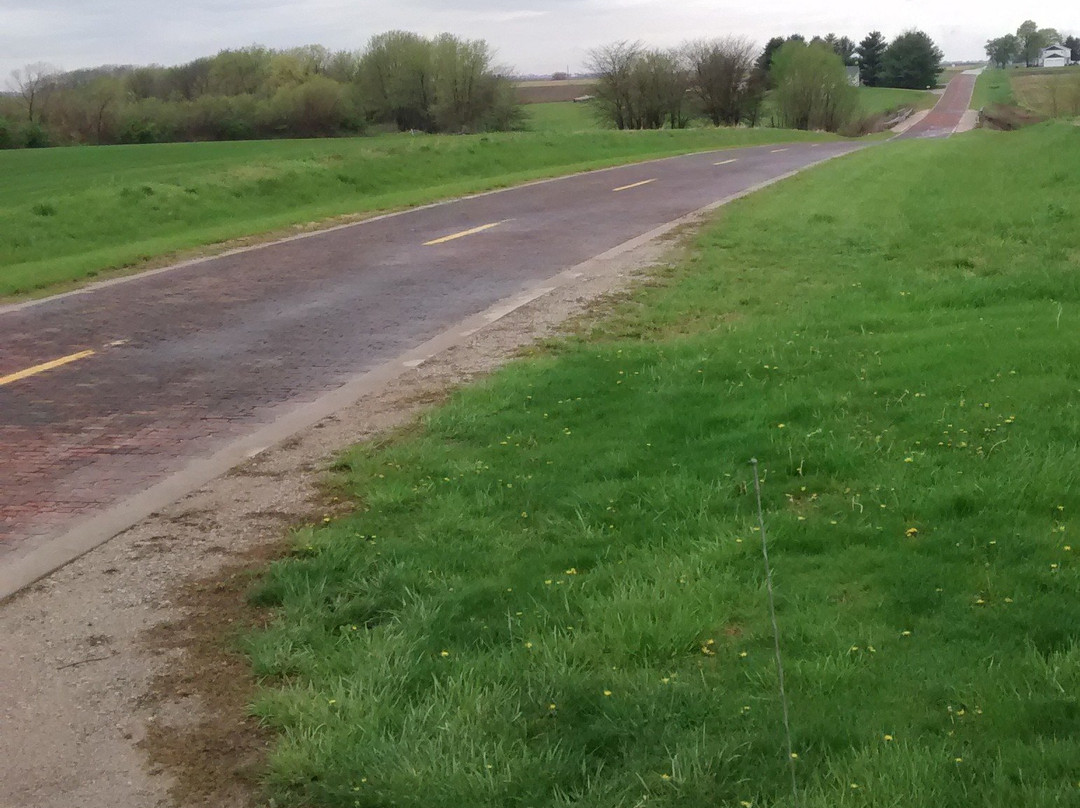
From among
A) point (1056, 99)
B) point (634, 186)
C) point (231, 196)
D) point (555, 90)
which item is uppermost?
point (555, 90)

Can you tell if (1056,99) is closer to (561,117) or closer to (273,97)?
(561,117)

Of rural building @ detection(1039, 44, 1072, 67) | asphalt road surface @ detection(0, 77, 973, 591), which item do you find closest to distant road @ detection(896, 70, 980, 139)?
rural building @ detection(1039, 44, 1072, 67)

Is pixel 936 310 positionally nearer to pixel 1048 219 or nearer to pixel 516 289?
pixel 516 289

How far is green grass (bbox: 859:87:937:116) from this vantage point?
357ft

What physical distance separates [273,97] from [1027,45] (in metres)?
130

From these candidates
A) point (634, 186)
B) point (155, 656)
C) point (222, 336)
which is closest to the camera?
point (155, 656)

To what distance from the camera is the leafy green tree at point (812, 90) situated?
90.5 meters

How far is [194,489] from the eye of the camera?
6.11 metres

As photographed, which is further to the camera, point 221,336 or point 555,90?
point 555,90

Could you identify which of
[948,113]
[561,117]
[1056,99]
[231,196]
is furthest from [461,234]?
[948,113]

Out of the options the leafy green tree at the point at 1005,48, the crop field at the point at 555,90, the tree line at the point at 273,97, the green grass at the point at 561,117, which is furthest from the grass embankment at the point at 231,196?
the leafy green tree at the point at 1005,48

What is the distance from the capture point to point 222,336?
404 inches

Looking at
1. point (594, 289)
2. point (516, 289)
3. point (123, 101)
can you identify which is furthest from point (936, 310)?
point (123, 101)

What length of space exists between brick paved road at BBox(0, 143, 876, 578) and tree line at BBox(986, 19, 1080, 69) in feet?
514
